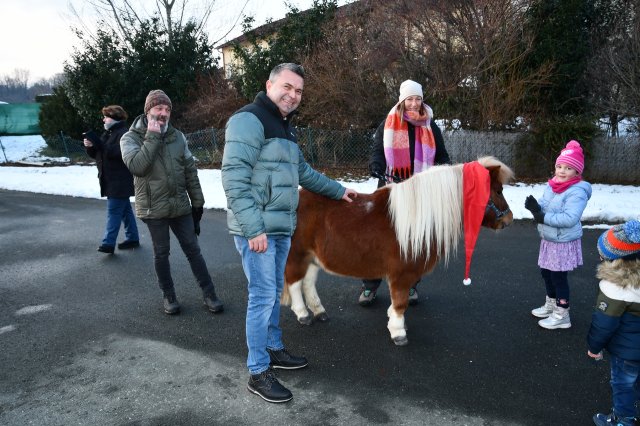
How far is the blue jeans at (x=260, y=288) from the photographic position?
9.22 ft

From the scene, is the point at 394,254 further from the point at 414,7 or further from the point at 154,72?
the point at 154,72

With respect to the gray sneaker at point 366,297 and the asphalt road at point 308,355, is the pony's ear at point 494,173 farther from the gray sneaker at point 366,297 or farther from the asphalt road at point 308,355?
the gray sneaker at point 366,297

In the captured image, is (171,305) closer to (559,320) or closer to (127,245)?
(127,245)

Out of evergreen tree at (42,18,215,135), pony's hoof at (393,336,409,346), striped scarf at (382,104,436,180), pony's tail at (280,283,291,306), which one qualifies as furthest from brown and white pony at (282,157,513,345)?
evergreen tree at (42,18,215,135)

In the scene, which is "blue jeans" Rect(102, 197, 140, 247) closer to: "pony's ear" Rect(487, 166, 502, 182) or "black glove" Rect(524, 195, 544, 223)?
"pony's ear" Rect(487, 166, 502, 182)

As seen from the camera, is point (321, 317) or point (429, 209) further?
point (321, 317)

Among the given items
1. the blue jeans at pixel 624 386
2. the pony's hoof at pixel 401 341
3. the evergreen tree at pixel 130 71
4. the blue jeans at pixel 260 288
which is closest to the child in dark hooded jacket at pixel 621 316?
the blue jeans at pixel 624 386

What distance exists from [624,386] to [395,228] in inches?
69.9

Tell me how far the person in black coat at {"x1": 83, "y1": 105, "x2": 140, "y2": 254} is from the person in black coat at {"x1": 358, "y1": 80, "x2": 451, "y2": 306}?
3.72 metres

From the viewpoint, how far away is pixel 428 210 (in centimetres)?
334

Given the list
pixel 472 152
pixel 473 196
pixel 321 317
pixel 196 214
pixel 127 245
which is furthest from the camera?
pixel 472 152

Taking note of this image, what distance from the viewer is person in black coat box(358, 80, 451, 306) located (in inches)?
158

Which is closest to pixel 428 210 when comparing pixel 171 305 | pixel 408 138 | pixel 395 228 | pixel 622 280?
pixel 395 228

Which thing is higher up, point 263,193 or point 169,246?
point 263,193
